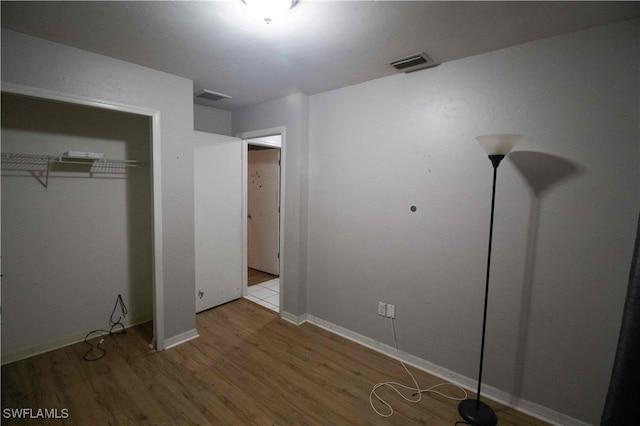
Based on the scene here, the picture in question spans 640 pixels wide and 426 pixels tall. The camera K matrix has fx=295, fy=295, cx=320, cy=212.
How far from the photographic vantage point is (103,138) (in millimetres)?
2873

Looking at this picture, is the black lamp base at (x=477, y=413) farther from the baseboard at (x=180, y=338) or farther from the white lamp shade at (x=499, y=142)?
the baseboard at (x=180, y=338)

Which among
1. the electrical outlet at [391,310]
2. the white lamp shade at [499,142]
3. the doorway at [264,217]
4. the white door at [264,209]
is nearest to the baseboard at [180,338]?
the doorway at [264,217]

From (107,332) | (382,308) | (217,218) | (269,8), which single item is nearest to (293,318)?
(382,308)

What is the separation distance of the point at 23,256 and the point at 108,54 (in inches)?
71.3

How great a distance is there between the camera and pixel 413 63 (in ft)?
7.59

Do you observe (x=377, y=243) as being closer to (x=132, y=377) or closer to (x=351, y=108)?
(x=351, y=108)

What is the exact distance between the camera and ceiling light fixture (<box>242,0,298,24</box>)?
152cm

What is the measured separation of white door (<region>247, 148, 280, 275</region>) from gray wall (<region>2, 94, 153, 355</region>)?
1990 millimetres

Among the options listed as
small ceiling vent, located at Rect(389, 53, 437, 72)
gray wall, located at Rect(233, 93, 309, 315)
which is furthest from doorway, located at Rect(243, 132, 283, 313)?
small ceiling vent, located at Rect(389, 53, 437, 72)

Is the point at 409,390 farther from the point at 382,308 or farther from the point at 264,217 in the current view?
the point at 264,217

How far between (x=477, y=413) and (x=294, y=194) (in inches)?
94.9

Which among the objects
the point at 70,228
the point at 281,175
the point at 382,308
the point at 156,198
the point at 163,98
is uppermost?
the point at 163,98

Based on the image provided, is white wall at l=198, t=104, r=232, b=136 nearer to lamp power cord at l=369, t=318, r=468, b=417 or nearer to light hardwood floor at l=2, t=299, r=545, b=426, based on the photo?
light hardwood floor at l=2, t=299, r=545, b=426

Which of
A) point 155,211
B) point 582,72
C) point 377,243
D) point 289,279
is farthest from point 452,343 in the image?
point 155,211
